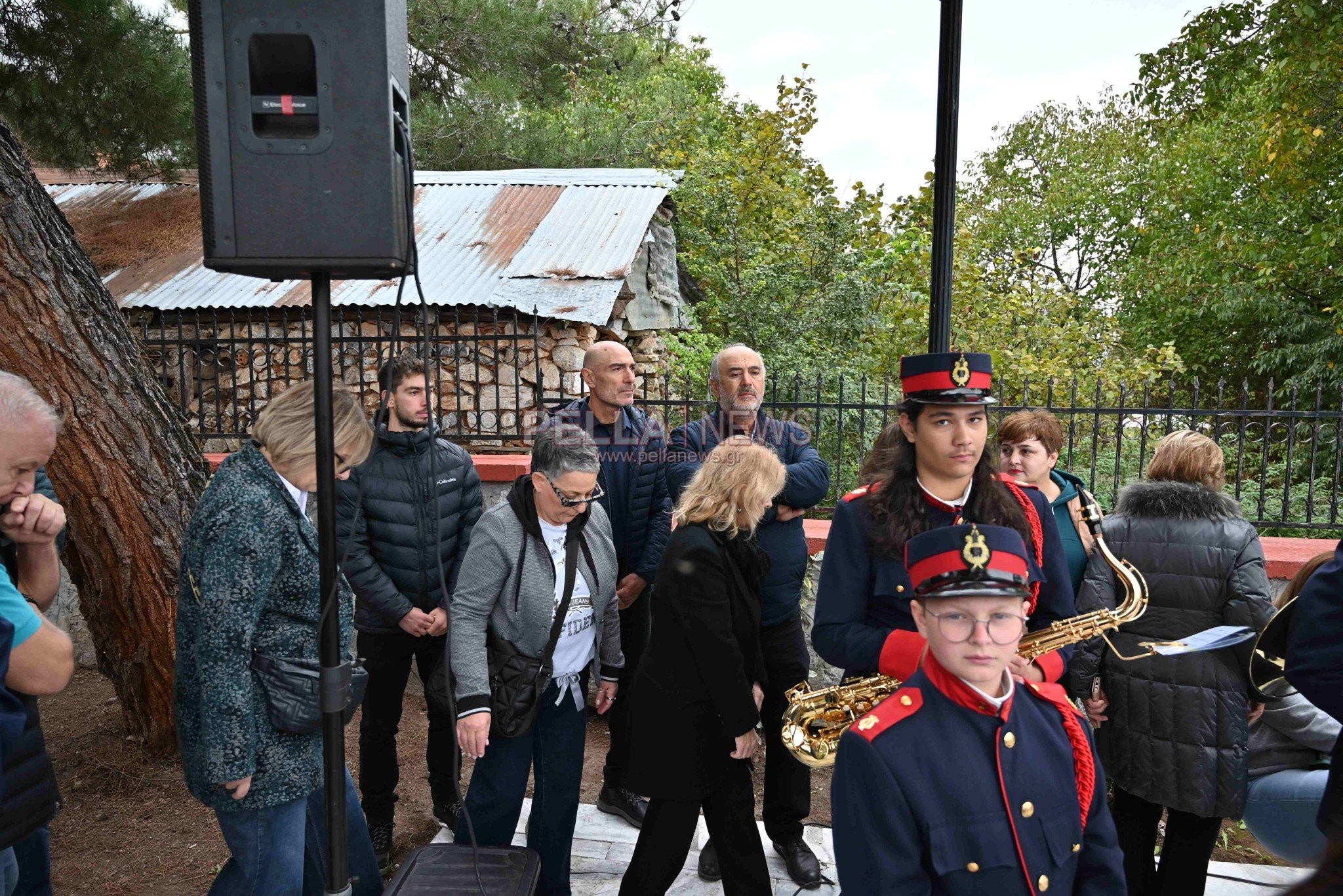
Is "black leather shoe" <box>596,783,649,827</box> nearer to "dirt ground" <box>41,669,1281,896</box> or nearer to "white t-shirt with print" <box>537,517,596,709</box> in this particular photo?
"dirt ground" <box>41,669,1281,896</box>

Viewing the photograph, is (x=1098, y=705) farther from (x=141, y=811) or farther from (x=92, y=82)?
(x=92, y=82)

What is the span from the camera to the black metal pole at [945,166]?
2.91 m

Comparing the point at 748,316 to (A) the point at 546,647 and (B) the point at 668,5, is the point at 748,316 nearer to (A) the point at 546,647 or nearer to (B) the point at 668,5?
(A) the point at 546,647

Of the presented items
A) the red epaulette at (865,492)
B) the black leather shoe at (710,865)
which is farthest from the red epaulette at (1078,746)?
the black leather shoe at (710,865)

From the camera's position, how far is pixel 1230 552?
2855mm

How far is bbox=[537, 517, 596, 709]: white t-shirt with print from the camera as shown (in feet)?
9.56

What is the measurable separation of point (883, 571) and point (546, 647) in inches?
43.9

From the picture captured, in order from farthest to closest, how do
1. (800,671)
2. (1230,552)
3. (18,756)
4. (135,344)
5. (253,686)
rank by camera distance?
(135,344), (800,671), (1230,552), (253,686), (18,756)

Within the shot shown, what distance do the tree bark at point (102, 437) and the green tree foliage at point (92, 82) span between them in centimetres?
175

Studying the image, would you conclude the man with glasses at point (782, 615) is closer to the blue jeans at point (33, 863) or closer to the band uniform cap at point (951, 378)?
the band uniform cap at point (951, 378)

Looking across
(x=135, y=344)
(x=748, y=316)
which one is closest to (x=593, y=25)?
(x=748, y=316)

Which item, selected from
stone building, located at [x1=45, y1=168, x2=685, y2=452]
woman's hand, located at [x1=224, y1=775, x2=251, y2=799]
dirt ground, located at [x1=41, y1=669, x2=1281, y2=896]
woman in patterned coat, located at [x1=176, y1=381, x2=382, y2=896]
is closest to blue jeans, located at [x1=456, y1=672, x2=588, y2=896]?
woman in patterned coat, located at [x1=176, y1=381, x2=382, y2=896]

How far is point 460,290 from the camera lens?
325 inches

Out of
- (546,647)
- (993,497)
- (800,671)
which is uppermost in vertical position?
(993,497)
